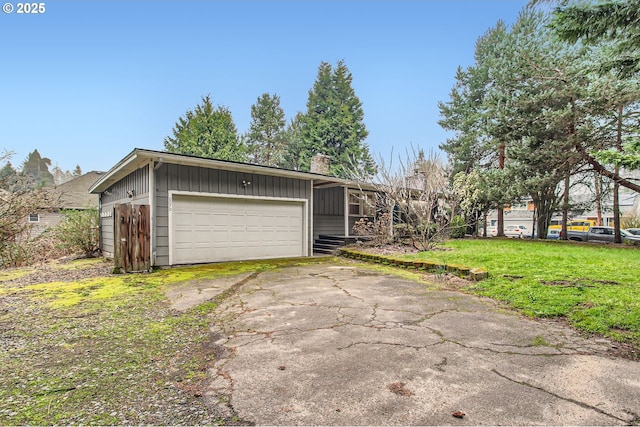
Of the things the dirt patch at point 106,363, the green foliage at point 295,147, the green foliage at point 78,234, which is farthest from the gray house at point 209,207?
the green foliage at point 295,147

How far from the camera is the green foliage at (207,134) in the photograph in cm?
2539

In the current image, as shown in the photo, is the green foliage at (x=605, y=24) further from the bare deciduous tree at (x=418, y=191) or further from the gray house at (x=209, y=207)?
the gray house at (x=209, y=207)

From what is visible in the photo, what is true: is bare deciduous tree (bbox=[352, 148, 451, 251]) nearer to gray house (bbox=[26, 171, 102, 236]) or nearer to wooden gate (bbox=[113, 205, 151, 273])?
wooden gate (bbox=[113, 205, 151, 273])

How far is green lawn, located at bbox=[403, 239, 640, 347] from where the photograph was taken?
3473 mm

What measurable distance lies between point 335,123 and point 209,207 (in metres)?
20.2

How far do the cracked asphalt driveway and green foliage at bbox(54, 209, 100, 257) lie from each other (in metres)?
9.80

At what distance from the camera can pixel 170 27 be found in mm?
10820

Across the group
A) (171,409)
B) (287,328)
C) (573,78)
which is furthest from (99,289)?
(573,78)

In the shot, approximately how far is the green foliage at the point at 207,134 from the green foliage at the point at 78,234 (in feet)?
46.4

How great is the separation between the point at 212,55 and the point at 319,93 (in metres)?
15.2

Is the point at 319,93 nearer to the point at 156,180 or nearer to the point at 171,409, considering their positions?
the point at 156,180

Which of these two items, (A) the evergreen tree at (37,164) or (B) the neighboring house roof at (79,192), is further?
(A) the evergreen tree at (37,164)

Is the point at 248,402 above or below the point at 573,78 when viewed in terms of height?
below

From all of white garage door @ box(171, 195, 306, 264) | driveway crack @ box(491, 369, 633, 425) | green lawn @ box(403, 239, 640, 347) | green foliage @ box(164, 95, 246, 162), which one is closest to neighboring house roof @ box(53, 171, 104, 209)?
green foliage @ box(164, 95, 246, 162)
